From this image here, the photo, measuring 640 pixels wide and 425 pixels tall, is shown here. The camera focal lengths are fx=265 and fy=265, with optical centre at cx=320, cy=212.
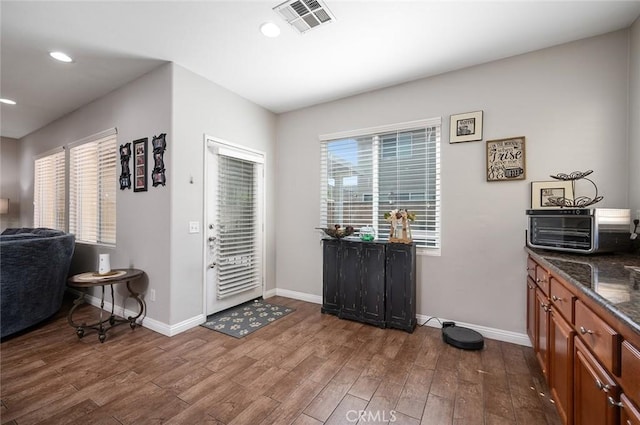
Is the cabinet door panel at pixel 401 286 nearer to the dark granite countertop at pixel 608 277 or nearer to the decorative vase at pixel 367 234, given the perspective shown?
the decorative vase at pixel 367 234

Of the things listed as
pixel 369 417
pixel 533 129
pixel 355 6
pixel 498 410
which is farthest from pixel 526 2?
pixel 369 417

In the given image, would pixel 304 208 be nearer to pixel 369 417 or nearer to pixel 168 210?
pixel 168 210

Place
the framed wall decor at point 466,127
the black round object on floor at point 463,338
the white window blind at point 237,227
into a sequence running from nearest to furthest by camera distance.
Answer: the black round object on floor at point 463,338 < the framed wall decor at point 466,127 < the white window blind at point 237,227

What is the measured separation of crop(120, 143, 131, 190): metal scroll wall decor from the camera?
10.5 feet

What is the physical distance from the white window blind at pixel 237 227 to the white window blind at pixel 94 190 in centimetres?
141

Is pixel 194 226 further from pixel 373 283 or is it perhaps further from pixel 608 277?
pixel 608 277

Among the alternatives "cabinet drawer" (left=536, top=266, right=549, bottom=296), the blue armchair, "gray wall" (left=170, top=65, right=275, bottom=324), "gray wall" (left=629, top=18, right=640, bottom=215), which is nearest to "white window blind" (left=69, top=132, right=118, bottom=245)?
the blue armchair

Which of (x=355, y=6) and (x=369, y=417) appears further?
(x=355, y=6)

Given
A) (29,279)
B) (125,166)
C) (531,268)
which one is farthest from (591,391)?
(29,279)

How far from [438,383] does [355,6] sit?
2.94 meters

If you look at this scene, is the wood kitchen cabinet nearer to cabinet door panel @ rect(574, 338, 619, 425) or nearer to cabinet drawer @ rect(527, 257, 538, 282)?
cabinet door panel @ rect(574, 338, 619, 425)

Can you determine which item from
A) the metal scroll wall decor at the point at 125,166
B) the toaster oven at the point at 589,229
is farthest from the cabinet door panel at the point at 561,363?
the metal scroll wall decor at the point at 125,166

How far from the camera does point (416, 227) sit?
313 cm

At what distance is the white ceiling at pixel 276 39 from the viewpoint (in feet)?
6.73
